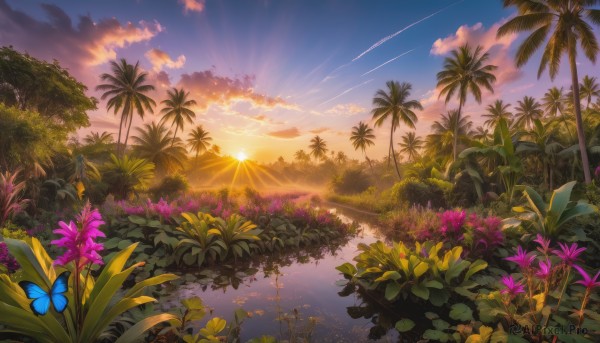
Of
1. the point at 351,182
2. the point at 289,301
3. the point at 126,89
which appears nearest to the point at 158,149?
the point at 126,89

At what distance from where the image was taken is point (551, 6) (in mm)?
16047

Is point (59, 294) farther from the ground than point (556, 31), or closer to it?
closer to it

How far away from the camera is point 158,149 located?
3028 cm

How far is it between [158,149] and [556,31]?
35.7 metres

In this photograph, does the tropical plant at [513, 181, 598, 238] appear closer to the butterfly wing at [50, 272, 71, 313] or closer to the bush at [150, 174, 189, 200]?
the butterfly wing at [50, 272, 71, 313]

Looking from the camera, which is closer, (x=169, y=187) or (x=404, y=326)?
(x=404, y=326)

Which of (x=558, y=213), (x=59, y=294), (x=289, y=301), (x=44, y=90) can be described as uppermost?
(x=44, y=90)

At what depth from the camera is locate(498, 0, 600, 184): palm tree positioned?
15.6 m

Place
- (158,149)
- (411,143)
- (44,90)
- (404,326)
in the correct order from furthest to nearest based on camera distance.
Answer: (411,143), (158,149), (44,90), (404,326)

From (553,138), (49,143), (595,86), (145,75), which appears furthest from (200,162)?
(595,86)

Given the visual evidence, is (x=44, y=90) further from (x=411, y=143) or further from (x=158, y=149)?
(x=411, y=143)

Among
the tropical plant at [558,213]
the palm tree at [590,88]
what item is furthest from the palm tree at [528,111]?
the tropical plant at [558,213]

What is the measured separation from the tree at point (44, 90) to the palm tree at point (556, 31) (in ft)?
118

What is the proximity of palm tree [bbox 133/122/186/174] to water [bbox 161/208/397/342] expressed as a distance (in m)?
28.6
